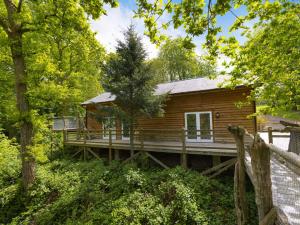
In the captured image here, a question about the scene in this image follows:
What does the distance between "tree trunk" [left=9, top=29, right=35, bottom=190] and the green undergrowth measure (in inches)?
27.9

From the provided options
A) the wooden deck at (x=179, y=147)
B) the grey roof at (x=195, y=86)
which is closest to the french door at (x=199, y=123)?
the wooden deck at (x=179, y=147)

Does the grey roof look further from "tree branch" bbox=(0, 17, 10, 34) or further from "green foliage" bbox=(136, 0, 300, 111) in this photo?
"tree branch" bbox=(0, 17, 10, 34)

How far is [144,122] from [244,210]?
9189mm

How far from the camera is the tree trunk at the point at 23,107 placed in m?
9.05

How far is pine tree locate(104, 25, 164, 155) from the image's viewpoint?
10414 millimetres

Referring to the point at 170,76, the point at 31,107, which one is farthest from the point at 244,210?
the point at 170,76

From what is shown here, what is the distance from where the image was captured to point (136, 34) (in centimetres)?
1065

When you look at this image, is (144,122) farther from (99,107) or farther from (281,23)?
(281,23)

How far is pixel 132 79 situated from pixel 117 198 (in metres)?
5.65

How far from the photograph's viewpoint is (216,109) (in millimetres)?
11219

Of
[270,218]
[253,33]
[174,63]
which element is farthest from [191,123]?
[174,63]

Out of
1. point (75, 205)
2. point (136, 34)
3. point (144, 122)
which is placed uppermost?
point (136, 34)

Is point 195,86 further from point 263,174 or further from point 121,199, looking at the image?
point 263,174

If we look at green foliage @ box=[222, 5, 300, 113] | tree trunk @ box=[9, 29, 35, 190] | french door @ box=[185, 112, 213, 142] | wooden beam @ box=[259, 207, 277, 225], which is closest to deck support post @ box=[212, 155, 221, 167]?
french door @ box=[185, 112, 213, 142]
